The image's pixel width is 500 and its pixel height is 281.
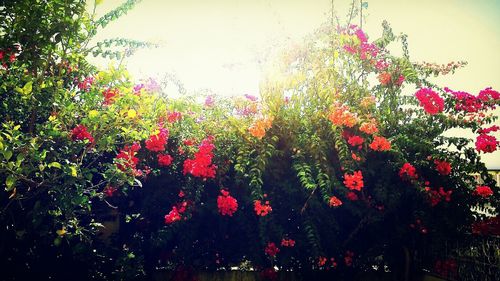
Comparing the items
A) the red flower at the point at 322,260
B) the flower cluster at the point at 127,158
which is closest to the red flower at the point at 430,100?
the red flower at the point at 322,260

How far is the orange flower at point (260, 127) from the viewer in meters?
4.21

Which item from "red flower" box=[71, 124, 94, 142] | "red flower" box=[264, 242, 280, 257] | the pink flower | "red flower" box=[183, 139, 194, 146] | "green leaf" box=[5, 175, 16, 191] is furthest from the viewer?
the pink flower

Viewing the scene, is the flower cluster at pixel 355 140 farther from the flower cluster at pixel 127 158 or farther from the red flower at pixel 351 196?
the flower cluster at pixel 127 158

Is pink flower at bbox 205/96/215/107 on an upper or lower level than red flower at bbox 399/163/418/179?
upper

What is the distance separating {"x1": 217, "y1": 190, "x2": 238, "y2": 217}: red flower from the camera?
417 cm

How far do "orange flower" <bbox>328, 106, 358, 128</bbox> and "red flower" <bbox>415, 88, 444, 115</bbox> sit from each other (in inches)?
45.3

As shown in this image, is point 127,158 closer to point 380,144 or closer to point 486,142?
point 380,144

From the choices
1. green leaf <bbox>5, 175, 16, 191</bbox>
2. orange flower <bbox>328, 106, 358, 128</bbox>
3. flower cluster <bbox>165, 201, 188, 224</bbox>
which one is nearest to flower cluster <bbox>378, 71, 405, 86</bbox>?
orange flower <bbox>328, 106, 358, 128</bbox>

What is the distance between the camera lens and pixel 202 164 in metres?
4.18

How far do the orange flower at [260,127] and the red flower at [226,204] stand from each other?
849mm

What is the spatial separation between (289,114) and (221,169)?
121 centimetres

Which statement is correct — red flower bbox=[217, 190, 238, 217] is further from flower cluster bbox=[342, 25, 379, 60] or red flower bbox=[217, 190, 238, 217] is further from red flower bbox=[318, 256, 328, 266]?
flower cluster bbox=[342, 25, 379, 60]

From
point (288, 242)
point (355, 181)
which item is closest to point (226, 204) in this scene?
point (288, 242)

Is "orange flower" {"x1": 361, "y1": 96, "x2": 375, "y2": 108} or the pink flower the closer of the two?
"orange flower" {"x1": 361, "y1": 96, "x2": 375, "y2": 108}
